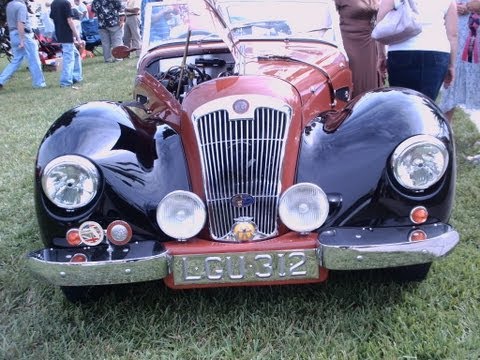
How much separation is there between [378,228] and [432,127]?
1.68 ft

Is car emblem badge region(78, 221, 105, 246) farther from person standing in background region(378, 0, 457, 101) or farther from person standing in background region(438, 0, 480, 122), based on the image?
person standing in background region(438, 0, 480, 122)

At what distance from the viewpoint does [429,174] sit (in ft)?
7.96

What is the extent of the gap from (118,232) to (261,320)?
30.6 inches

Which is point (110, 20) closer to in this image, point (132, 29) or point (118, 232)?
point (132, 29)

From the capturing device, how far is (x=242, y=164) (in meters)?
2.62

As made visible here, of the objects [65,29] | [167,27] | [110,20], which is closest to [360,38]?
[167,27]

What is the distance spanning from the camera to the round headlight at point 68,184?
8.06 ft

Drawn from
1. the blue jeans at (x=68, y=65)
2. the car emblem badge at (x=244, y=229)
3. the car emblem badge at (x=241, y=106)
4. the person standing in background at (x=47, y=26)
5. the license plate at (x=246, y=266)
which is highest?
the car emblem badge at (x=241, y=106)

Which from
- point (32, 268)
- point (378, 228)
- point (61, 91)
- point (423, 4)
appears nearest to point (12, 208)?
point (32, 268)

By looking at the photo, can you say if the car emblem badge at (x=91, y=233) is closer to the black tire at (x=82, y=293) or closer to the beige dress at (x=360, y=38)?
the black tire at (x=82, y=293)

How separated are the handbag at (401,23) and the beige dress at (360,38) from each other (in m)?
0.89

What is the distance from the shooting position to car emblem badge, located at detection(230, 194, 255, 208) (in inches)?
101

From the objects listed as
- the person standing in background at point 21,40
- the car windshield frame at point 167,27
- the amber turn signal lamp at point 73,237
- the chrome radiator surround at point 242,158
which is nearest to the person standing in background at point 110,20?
the person standing in background at point 21,40

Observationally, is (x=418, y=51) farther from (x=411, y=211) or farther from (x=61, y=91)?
(x=61, y=91)
